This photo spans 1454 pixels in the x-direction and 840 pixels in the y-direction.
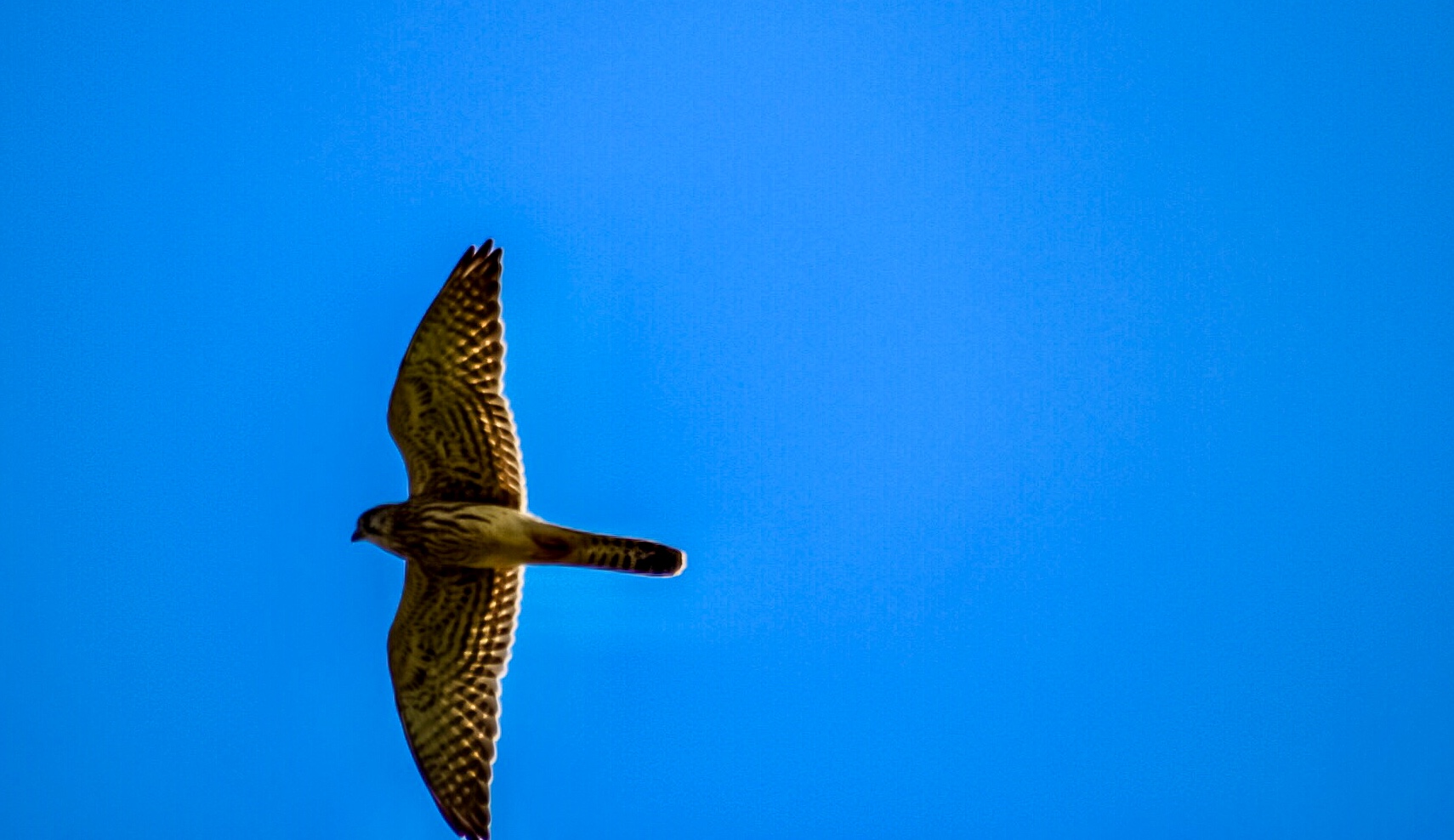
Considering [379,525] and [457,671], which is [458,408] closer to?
[379,525]

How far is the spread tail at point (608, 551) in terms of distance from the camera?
5.02m

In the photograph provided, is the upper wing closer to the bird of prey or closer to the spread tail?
the bird of prey

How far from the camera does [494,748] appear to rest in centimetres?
541

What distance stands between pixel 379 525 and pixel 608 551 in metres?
1.08

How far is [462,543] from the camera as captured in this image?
5062mm

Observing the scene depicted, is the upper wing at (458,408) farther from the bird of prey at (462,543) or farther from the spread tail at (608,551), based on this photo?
the spread tail at (608,551)

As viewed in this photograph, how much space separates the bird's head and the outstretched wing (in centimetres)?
22

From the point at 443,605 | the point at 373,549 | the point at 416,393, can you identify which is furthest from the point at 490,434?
the point at 373,549

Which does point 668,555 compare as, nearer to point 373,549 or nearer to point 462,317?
point 462,317

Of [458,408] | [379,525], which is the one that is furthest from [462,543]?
[458,408]

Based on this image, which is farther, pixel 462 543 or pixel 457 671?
pixel 457 671

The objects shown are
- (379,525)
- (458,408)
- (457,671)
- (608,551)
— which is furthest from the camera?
(457,671)

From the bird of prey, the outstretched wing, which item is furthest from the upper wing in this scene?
the outstretched wing

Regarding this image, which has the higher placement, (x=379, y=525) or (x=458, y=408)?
(x=458, y=408)
